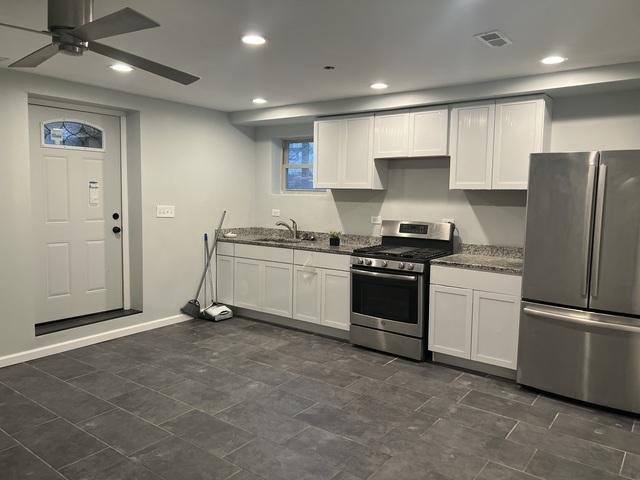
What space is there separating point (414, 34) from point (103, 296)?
3.96m

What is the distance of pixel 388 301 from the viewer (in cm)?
430

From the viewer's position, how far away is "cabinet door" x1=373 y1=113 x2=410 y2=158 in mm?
4543

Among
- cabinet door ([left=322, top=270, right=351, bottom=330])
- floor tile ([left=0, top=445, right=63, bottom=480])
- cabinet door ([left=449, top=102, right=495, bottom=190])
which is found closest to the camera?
floor tile ([left=0, top=445, right=63, bottom=480])

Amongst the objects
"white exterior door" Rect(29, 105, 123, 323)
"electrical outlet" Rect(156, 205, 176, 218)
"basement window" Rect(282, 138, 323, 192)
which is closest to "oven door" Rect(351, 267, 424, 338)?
"basement window" Rect(282, 138, 323, 192)

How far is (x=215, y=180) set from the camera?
18.8 ft

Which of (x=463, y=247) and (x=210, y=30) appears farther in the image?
(x=463, y=247)

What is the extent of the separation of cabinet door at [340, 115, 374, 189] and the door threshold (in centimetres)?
264

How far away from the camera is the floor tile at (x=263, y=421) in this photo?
9.52 ft

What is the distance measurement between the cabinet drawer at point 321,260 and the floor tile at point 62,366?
215cm

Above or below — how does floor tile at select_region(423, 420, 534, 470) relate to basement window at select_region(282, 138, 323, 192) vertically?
below

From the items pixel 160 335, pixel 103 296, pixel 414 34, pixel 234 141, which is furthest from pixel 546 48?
pixel 103 296

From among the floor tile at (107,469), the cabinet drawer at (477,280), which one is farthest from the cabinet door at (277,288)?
the floor tile at (107,469)

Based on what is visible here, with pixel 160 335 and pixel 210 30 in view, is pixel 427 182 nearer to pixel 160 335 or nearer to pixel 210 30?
pixel 210 30

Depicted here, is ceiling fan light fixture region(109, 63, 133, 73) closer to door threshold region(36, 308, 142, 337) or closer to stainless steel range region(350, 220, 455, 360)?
door threshold region(36, 308, 142, 337)
